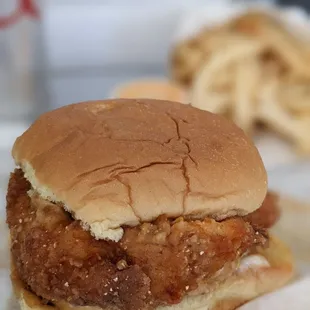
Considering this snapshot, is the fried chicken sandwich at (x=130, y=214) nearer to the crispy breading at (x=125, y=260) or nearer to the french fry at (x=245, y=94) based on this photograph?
the crispy breading at (x=125, y=260)

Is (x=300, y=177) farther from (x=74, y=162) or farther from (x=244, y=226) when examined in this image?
(x=74, y=162)

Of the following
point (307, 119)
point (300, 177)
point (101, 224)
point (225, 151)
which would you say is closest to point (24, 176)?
point (101, 224)

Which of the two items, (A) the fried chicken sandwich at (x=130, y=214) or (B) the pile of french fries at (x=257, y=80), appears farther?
(B) the pile of french fries at (x=257, y=80)

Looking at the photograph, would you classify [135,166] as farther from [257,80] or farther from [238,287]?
[257,80]

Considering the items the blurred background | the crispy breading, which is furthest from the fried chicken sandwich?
the blurred background

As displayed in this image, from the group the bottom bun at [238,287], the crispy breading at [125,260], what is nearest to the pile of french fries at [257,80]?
the bottom bun at [238,287]

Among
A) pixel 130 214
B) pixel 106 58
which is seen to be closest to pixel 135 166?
pixel 130 214

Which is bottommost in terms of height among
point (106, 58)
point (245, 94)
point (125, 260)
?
point (106, 58)
